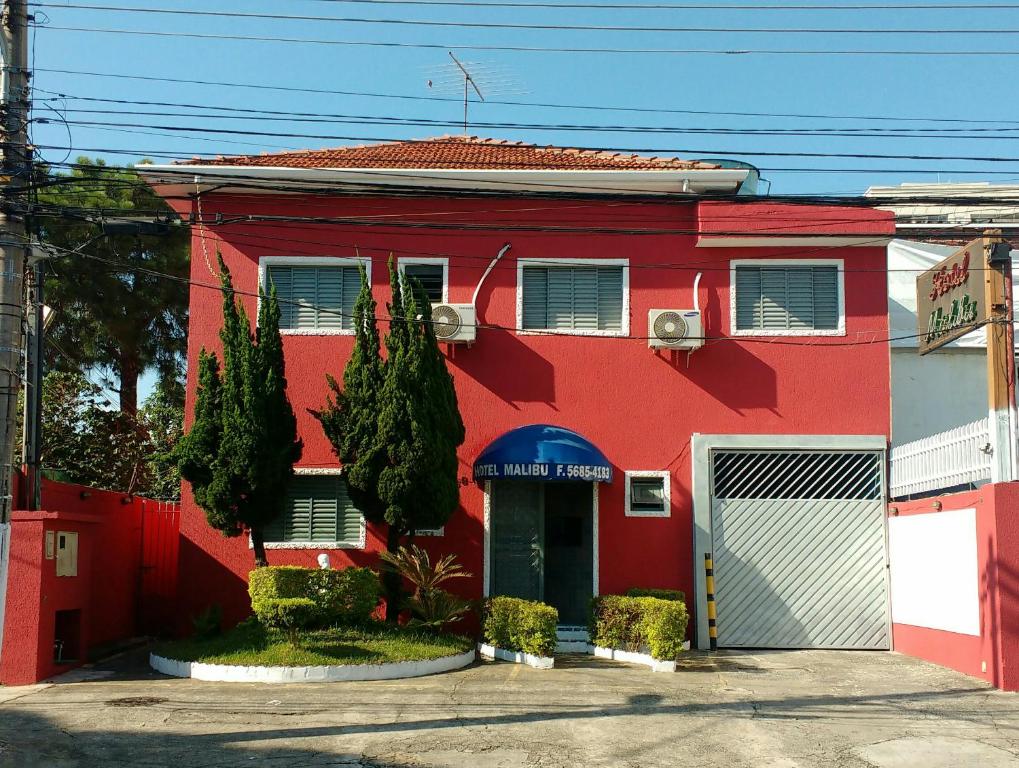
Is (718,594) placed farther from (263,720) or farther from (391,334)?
(263,720)

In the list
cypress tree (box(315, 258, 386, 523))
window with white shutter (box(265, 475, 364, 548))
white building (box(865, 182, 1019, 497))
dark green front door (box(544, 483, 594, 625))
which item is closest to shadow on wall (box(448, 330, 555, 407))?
dark green front door (box(544, 483, 594, 625))

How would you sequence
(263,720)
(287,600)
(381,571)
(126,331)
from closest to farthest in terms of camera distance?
(263,720) → (287,600) → (381,571) → (126,331)

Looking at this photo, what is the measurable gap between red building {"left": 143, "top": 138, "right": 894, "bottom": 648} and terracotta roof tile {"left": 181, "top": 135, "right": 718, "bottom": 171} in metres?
0.16

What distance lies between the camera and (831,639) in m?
15.8

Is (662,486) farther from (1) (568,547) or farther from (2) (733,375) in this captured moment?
(2) (733,375)

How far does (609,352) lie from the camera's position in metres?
16.4

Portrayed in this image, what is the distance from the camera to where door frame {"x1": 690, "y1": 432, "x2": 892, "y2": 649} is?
15773mm

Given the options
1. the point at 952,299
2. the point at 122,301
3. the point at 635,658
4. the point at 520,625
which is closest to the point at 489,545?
the point at 520,625

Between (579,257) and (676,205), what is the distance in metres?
1.73

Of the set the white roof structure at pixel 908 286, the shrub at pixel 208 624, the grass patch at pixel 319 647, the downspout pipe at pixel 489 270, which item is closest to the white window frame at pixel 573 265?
the downspout pipe at pixel 489 270

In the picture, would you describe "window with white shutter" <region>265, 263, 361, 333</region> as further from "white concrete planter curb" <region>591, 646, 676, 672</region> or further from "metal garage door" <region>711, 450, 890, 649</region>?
"metal garage door" <region>711, 450, 890, 649</region>

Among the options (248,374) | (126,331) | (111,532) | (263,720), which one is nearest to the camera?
(263,720)

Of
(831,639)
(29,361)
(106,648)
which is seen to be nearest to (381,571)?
(106,648)

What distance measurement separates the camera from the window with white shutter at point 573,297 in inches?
651
